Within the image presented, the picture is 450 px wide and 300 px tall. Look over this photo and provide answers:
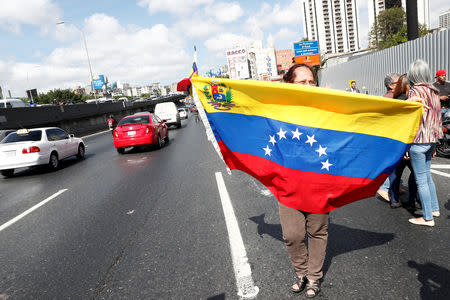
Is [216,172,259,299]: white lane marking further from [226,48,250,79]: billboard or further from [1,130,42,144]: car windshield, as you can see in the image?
[226,48,250,79]: billboard

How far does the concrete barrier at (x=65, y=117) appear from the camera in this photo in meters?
21.2

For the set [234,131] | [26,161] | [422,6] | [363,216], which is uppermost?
[422,6]

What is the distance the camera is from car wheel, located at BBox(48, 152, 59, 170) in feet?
37.1

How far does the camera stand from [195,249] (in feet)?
12.9

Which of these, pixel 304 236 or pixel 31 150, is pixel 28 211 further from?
pixel 304 236

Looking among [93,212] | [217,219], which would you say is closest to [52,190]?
[93,212]

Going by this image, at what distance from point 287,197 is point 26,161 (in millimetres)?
10260

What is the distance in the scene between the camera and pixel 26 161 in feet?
34.3

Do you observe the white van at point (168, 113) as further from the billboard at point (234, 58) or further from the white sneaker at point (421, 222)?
the billboard at point (234, 58)

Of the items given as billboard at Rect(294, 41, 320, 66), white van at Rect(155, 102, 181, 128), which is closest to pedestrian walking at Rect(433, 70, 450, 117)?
white van at Rect(155, 102, 181, 128)

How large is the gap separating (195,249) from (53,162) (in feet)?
30.8

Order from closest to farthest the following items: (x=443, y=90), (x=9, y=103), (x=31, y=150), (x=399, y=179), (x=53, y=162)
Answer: (x=399, y=179) < (x=443, y=90) < (x=31, y=150) < (x=53, y=162) < (x=9, y=103)

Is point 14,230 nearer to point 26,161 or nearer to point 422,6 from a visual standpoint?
point 26,161

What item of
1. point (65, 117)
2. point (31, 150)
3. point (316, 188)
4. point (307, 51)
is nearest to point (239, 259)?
point (316, 188)
